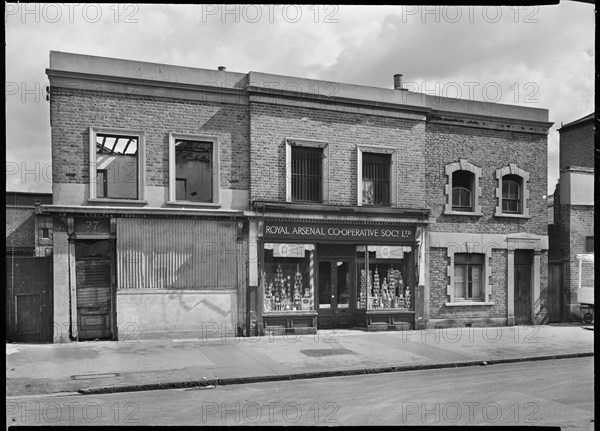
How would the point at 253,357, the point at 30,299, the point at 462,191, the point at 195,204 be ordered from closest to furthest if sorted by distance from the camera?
the point at 253,357 < the point at 30,299 < the point at 195,204 < the point at 462,191

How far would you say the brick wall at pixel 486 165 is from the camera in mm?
18625

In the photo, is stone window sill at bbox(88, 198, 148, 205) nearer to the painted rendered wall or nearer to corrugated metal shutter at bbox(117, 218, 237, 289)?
corrugated metal shutter at bbox(117, 218, 237, 289)

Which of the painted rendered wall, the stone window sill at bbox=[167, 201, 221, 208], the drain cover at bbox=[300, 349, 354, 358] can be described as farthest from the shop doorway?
the stone window sill at bbox=[167, 201, 221, 208]

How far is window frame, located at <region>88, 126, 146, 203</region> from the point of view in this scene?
14586 mm

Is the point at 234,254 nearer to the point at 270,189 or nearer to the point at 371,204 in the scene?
the point at 270,189

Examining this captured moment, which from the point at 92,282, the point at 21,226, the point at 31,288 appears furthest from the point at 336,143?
the point at 21,226

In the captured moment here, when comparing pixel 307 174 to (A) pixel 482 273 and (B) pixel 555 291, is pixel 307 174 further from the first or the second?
(B) pixel 555 291

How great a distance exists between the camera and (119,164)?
49.6 feet

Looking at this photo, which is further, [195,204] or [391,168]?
[391,168]

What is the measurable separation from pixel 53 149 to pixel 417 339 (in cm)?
1151

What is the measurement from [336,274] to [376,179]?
340 cm

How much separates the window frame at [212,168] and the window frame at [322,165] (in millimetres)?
2088

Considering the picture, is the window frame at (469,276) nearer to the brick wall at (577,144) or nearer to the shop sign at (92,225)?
the brick wall at (577,144)

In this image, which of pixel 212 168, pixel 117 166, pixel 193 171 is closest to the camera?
pixel 117 166
